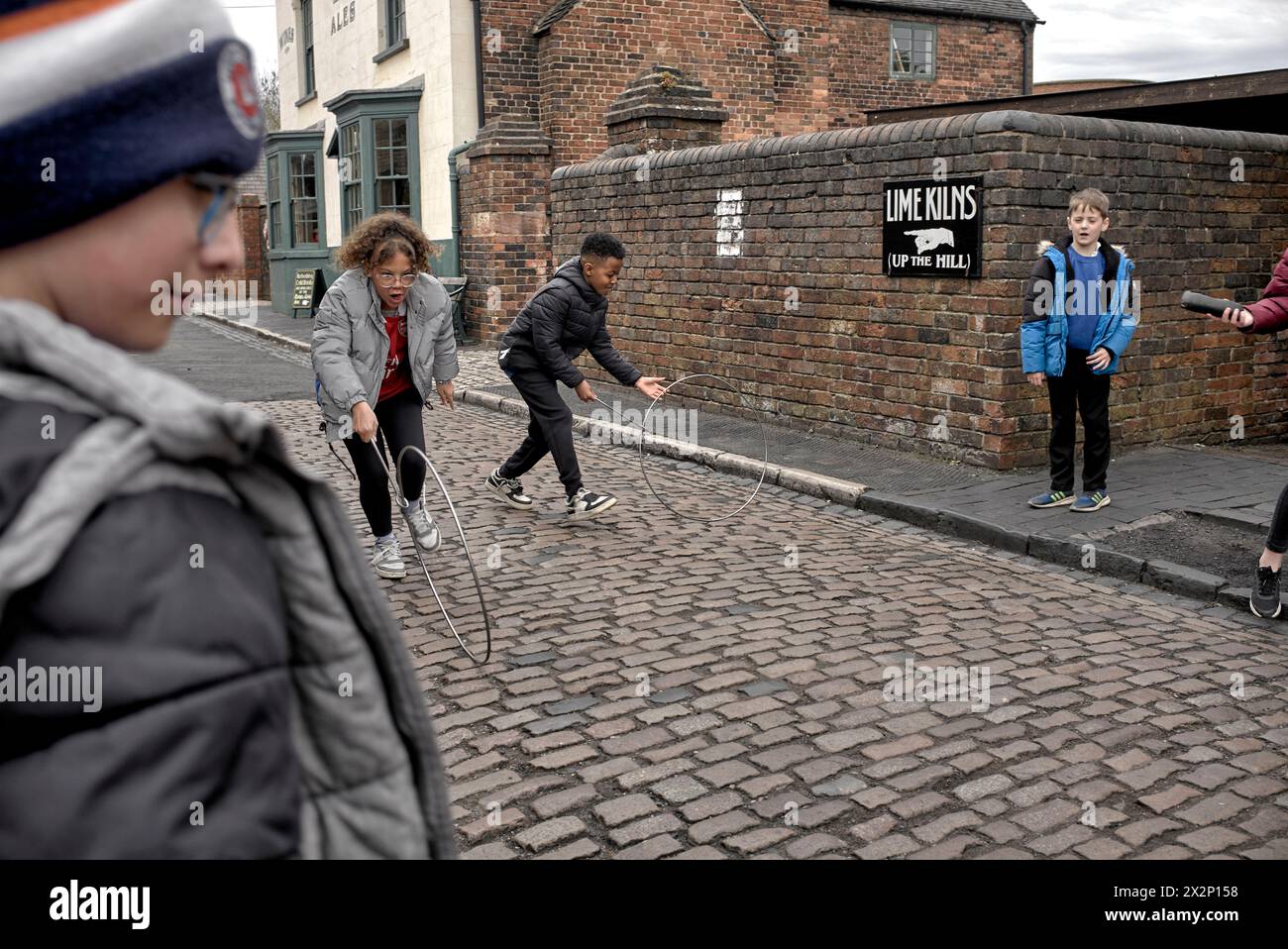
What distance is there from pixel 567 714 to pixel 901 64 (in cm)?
2352

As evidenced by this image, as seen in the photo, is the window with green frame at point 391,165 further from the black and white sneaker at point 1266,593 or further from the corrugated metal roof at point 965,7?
the black and white sneaker at point 1266,593

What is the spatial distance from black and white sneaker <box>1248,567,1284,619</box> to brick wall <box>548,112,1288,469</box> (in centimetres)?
329

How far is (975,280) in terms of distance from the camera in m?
9.56

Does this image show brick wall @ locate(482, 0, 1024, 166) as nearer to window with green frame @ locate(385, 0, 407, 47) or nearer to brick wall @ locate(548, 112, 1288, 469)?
window with green frame @ locate(385, 0, 407, 47)

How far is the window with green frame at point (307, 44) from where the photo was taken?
30156 millimetres

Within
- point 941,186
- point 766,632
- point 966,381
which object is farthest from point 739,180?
point 766,632

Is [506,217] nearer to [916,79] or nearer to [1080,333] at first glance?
[916,79]

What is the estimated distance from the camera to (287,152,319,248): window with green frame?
2892cm

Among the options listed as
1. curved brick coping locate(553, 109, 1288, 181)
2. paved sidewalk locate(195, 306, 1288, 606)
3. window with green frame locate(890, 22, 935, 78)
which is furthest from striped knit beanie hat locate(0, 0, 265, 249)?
window with green frame locate(890, 22, 935, 78)

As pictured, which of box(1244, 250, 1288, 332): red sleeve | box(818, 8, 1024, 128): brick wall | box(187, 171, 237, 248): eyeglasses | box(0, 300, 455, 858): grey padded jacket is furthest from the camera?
box(818, 8, 1024, 128): brick wall

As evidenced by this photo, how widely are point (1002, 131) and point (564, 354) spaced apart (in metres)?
3.59

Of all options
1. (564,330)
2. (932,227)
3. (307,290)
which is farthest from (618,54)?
(564,330)
